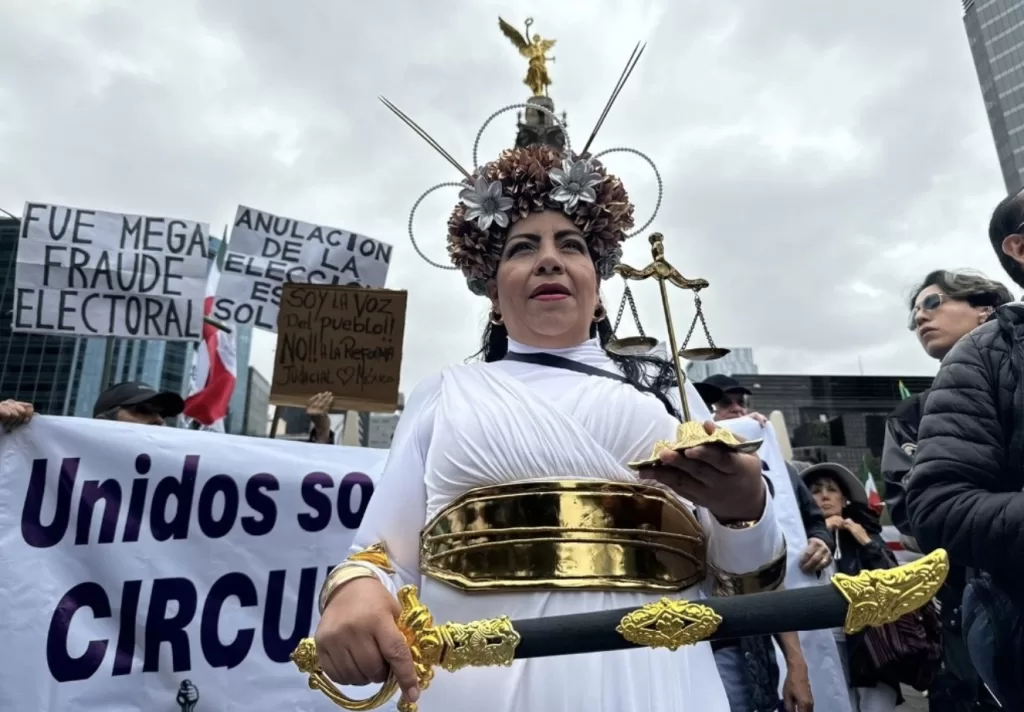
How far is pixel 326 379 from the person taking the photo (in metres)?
4.51

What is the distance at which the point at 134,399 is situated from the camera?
13.5ft

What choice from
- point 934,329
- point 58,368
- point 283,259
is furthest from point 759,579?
point 58,368

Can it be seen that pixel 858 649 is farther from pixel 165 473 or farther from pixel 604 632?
pixel 165 473

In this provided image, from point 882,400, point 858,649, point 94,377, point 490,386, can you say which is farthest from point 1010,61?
point 94,377

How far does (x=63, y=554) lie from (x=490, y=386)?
2.62 m

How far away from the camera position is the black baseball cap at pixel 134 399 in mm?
4117

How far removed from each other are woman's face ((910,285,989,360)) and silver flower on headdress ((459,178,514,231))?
1.67 metres

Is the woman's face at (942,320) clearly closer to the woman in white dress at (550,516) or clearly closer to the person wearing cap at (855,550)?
the woman in white dress at (550,516)

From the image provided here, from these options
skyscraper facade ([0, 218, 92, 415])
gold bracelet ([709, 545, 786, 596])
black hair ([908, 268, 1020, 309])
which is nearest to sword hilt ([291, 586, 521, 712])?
gold bracelet ([709, 545, 786, 596])

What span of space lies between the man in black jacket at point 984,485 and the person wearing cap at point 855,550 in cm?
185

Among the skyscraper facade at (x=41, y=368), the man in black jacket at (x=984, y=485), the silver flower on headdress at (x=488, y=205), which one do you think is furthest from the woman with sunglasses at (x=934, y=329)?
the skyscraper facade at (x=41, y=368)

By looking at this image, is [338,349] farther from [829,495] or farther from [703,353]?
[829,495]

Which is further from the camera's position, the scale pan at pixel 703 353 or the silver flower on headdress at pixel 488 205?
the silver flower on headdress at pixel 488 205

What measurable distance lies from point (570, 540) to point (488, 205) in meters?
1.07
